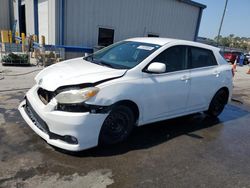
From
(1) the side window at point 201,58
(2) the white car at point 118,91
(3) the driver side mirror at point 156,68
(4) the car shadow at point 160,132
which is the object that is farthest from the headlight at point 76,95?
(1) the side window at point 201,58

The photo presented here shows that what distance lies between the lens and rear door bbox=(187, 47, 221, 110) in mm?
4891

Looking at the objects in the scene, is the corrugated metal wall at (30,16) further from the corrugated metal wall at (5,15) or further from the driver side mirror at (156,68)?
the driver side mirror at (156,68)

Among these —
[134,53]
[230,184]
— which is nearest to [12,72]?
[134,53]

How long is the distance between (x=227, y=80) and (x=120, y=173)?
3.64m

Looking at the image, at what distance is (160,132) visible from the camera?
4762 mm

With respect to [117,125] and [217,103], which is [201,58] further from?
[117,125]

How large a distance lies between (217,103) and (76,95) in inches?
147

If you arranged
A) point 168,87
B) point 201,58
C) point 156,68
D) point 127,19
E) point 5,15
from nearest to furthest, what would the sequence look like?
1. point 156,68
2. point 168,87
3. point 201,58
4. point 127,19
5. point 5,15

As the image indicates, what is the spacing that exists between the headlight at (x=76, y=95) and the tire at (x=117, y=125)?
0.46m

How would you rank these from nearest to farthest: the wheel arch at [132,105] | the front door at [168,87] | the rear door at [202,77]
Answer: the wheel arch at [132,105] → the front door at [168,87] → the rear door at [202,77]

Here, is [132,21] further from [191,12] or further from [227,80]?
[227,80]

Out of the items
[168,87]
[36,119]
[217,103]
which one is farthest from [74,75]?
[217,103]

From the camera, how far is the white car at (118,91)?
3.36 m

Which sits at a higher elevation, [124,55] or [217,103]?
[124,55]
